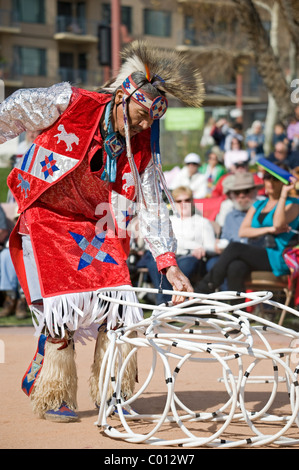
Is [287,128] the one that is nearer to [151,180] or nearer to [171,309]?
[151,180]

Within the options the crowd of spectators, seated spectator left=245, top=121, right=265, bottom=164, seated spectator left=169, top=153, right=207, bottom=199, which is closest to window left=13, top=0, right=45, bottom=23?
seated spectator left=245, top=121, right=265, bottom=164

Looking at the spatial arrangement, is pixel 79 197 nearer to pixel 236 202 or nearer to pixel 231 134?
pixel 236 202

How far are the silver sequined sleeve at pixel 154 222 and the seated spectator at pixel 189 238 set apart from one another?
3974 mm

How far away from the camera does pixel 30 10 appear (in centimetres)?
3881

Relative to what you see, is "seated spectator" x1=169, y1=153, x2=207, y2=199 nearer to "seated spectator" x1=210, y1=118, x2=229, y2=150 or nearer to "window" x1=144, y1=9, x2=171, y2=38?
"seated spectator" x1=210, y1=118, x2=229, y2=150

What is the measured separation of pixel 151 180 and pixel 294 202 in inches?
151

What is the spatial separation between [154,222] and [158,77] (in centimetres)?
84

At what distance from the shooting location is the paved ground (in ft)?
13.1

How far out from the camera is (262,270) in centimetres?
818

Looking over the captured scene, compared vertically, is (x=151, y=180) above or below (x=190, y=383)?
above

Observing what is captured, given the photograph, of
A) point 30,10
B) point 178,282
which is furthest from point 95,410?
point 30,10

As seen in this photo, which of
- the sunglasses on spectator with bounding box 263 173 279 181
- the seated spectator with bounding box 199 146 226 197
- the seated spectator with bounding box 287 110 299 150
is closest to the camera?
the sunglasses on spectator with bounding box 263 173 279 181

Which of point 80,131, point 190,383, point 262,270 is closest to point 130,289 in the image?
point 80,131
